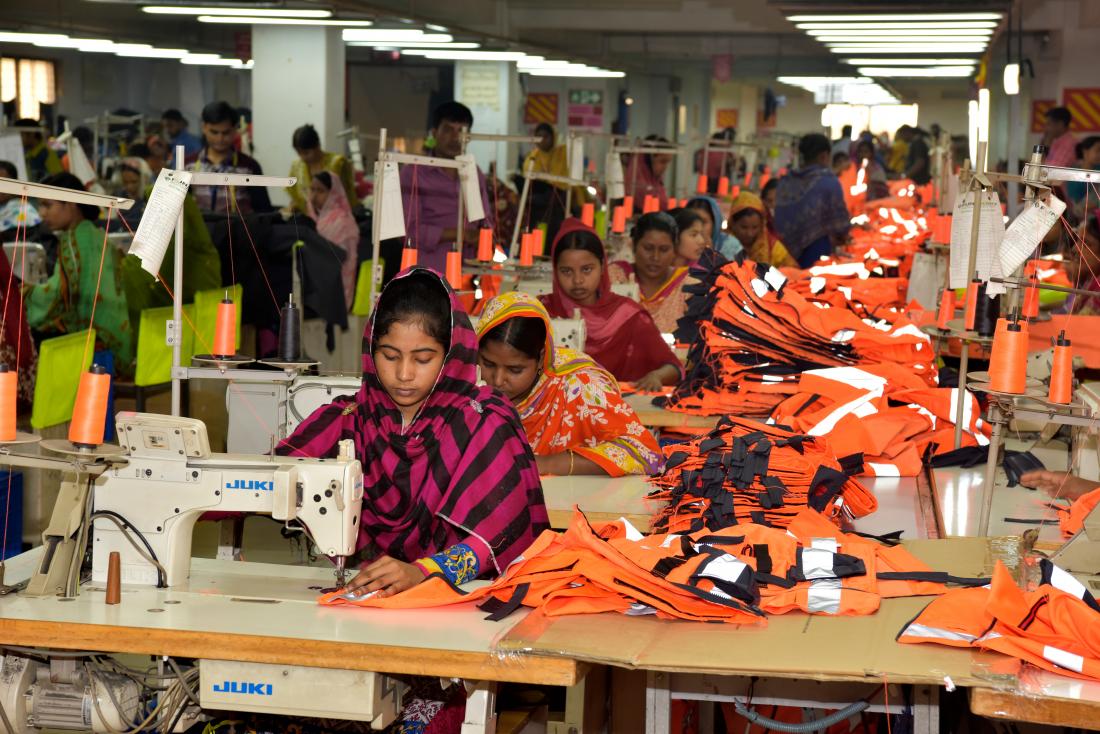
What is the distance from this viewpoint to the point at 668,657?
6.99 ft

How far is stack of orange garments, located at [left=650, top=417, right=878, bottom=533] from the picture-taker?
9.73ft

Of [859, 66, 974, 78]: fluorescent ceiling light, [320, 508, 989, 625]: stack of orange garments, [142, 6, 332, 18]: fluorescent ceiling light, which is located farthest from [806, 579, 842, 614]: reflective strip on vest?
[859, 66, 974, 78]: fluorescent ceiling light

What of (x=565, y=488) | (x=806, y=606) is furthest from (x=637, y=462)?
(x=806, y=606)

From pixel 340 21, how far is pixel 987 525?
830 cm

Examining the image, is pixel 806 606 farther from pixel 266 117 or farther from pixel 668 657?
pixel 266 117

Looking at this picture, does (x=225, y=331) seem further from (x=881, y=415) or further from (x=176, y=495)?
(x=881, y=415)

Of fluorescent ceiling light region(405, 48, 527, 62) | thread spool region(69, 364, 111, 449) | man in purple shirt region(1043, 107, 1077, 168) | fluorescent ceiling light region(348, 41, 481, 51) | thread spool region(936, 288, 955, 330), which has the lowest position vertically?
thread spool region(69, 364, 111, 449)

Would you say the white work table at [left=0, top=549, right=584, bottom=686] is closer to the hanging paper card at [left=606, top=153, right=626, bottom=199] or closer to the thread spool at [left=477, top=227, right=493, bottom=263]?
the thread spool at [left=477, top=227, right=493, bottom=263]

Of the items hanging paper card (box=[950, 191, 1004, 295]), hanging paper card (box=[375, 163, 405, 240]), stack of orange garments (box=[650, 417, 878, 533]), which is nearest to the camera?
stack of orange garments (box=[650, 417, 878, 533])

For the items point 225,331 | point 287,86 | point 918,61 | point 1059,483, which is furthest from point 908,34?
point 225,331

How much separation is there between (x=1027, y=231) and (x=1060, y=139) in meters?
10.6

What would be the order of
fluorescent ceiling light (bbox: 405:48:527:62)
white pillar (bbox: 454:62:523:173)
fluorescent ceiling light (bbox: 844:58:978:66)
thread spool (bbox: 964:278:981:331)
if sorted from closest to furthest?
1. thread spool (bbox: 964:278:981:331)
2. fluorescent ceiling light (bbox: 844:58:978:66)
3. fluorescent ceiling light (bbox: 405:48:527:62)
4. white pillar (bbox: 454:62:523:173)

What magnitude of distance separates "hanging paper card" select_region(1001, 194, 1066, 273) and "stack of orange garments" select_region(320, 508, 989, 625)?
79cm

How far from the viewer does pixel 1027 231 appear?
2947mm
